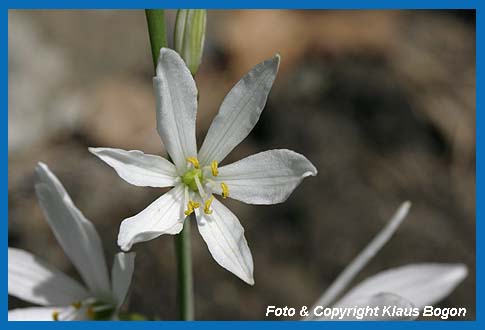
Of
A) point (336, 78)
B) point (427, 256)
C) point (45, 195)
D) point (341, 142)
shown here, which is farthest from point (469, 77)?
point (45, 195)

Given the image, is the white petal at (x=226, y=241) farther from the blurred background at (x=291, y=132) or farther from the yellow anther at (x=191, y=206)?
the blurred background at (x=291, y=132)

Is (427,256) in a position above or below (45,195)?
below

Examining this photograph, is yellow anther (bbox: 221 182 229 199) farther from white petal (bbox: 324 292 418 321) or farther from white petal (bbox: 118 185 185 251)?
white petal (bbox: 324 292 418 321)

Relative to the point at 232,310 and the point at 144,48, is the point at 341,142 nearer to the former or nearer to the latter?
the point at 232,310

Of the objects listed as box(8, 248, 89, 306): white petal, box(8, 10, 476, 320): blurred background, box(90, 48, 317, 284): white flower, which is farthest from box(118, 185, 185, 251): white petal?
box(8, 10, 476, 320): blurred background

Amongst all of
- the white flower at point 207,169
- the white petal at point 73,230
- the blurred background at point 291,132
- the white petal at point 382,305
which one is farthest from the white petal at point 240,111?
the blurred background at point 291,132

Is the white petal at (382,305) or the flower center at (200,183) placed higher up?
the flower center at (200,183)
